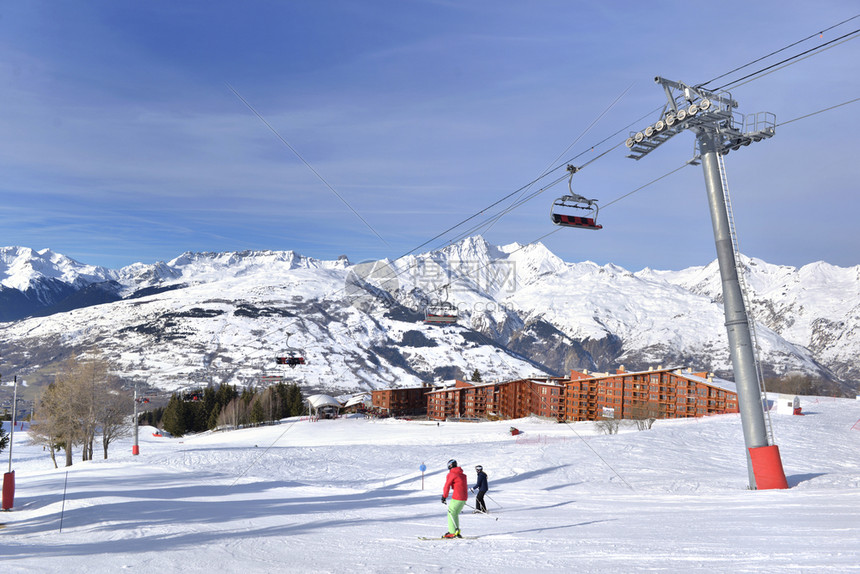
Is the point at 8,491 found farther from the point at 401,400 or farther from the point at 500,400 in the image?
the point at 401,400

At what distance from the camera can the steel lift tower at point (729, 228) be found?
2125 cm

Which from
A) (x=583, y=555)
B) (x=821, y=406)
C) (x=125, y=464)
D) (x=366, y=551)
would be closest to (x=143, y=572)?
(x=366, y=551)

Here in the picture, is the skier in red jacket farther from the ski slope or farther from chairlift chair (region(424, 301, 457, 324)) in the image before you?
chairlift chair (region(424, 301, 457, 324))

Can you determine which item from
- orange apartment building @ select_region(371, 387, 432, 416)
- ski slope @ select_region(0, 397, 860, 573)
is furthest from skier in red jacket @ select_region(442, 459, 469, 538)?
orange apartment building @ select_region(371, 387, 432, 416)

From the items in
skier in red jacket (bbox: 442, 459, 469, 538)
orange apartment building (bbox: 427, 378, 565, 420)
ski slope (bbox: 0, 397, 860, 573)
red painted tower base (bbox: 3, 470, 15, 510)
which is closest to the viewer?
ski slope (bbox: 0, 397, 860, 573)

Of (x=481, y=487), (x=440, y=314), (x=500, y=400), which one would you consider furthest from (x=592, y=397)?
(x=481, y=487)

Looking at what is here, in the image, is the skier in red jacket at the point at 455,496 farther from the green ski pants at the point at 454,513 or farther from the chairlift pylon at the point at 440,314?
the chairlift pylon at the point at 440,314

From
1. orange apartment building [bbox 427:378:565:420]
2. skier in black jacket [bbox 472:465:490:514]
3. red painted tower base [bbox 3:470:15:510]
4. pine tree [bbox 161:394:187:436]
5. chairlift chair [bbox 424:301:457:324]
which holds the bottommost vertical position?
pine tree [bbox 161:394:187:436]

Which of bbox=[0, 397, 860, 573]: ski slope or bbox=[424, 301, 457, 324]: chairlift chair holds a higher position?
bbox=[424, 301, 457, 324]: chairlift chair

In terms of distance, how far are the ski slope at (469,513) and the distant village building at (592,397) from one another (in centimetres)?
4926

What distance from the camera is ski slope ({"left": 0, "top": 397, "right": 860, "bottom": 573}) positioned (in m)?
10.7

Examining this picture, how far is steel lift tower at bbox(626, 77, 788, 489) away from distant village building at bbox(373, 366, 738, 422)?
191 ft

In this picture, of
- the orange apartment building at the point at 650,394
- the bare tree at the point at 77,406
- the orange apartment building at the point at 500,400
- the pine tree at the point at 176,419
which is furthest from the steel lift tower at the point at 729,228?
the pine tree at the point at 176,419

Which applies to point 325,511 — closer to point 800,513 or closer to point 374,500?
point 374,500
